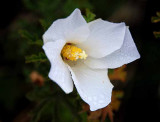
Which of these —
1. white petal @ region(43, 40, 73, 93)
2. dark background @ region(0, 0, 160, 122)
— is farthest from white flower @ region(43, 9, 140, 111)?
dark background @ region(0, 0, 160, 122)

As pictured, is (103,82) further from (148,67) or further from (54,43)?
(148,67)

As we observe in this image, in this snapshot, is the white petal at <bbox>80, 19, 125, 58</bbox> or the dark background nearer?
the white petal at <bbox>80, 19, 125, 58</bbox>

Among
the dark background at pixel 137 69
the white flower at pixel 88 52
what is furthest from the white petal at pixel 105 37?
the dark background at pixel 137 69

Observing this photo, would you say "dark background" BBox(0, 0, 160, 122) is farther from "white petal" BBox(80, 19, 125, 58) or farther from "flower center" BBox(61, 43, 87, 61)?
"flower center" BBox(61, 43, 87, 61)

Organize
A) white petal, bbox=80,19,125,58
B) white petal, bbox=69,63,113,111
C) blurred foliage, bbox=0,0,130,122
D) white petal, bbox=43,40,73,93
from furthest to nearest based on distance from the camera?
1. blurred foliage, bbox=0,0,130,122
2. white petal, bbox=80,19,125,58
3. white petal, bbox=69,63,113,111
4. white petal, bbox=43,40,73,93

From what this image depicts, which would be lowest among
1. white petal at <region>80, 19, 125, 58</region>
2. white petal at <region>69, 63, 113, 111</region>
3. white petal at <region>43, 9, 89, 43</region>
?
white petal at <region>69, 63, 113, 111</region>

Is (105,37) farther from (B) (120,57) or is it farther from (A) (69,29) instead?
(A) (69,29)

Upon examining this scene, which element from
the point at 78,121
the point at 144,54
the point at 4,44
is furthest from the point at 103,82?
the point at 4,44
